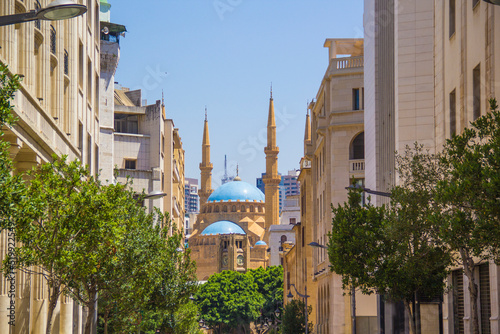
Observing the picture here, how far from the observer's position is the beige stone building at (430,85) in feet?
78.6

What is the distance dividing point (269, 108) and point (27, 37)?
162711 millimetres

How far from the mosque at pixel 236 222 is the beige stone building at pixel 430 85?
126 m

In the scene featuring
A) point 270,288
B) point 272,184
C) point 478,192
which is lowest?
point 270,288

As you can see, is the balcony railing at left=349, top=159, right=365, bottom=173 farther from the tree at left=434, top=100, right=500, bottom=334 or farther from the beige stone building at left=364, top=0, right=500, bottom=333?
the tree at left=434, top=100, right=500, bottom=334

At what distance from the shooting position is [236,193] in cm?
18962

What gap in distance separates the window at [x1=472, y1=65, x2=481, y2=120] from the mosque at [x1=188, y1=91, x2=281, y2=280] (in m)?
147

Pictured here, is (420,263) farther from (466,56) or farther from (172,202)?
(172,202)

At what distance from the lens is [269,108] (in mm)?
186375

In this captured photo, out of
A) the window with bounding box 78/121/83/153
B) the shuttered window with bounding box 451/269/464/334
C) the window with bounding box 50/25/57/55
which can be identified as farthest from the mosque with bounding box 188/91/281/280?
the shuttered window with bounding box 451/269/464/334

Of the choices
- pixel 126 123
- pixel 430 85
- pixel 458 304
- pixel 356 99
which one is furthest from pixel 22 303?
pixel 126 123

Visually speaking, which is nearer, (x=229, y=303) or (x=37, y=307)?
(x=37, y=307)

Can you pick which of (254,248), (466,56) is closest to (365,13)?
(466,56)

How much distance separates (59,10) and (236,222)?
17656 centimetres

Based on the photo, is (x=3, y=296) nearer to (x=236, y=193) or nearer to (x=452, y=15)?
(x=452, y=15)
